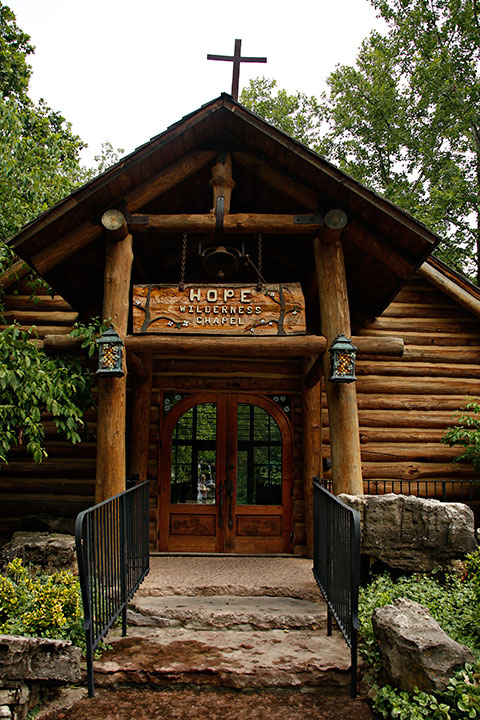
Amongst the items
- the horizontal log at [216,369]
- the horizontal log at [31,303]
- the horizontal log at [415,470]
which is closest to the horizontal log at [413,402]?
the horizontal log at [415,470]

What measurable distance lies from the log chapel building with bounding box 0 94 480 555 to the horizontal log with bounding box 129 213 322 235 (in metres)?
0.02

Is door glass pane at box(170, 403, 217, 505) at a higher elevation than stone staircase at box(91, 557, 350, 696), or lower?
higher

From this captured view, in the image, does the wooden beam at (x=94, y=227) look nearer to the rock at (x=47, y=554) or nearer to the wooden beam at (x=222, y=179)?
the wooden beam at (x=222, y=179)

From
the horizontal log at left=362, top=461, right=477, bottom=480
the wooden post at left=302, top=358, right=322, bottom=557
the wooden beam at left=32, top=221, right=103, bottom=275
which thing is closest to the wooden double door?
the wooden post at left=302, top=358, right=322, bottom=557

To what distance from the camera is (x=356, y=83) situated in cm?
2134

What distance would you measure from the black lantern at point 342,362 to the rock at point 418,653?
8.77 ft

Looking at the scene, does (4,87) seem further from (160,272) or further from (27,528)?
(27,528)

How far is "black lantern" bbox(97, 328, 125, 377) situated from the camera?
20.3ft

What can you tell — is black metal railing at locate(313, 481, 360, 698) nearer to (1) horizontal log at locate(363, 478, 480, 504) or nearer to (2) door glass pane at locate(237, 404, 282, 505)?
(2) door glass pane at locate(237, 404, 282, 505)

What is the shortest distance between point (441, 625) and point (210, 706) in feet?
6.73

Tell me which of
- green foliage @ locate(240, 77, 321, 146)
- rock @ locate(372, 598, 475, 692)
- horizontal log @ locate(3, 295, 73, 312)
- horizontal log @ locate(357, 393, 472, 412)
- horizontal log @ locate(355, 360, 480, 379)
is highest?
green foliage @ locate(240, 77, 321, 146)

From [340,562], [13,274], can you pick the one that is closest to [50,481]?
[13,274]

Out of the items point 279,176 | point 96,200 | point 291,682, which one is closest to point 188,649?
point 291,682

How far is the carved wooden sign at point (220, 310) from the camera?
6609 mm
